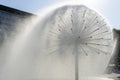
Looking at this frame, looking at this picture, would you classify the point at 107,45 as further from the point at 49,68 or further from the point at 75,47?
the point at 49,68

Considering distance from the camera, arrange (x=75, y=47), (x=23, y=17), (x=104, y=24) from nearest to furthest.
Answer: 1. (x=75, y=47)
2. (x=104, y=24)
3. (x=23, y=17)

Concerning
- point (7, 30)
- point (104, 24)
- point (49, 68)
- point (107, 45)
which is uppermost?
point (7, 30)

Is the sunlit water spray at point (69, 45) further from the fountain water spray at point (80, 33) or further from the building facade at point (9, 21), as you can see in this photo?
the building facade at point (9, 21)

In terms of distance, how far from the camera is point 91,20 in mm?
14930

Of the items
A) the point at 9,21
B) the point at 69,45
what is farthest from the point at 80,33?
the point at 9,21

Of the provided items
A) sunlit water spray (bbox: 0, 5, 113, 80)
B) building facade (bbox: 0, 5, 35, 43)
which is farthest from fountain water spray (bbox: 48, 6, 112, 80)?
building facade (bbox: 0, 5, 35, 43)

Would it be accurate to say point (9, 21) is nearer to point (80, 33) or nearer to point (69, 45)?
point (69, 45)

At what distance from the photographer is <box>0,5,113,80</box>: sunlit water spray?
13.9 m

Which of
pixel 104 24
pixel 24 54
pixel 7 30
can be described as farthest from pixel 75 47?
pixel 7 30

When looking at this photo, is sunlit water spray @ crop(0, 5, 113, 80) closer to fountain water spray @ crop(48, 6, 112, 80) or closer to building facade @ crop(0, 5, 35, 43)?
fountain water spray @ crop(48, 6, 112, 80)

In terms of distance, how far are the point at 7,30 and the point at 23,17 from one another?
409cm

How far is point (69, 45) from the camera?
13914 millimetres

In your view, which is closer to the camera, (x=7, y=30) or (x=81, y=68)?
(x=81, y=68)

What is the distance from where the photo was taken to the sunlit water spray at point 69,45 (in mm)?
13891
